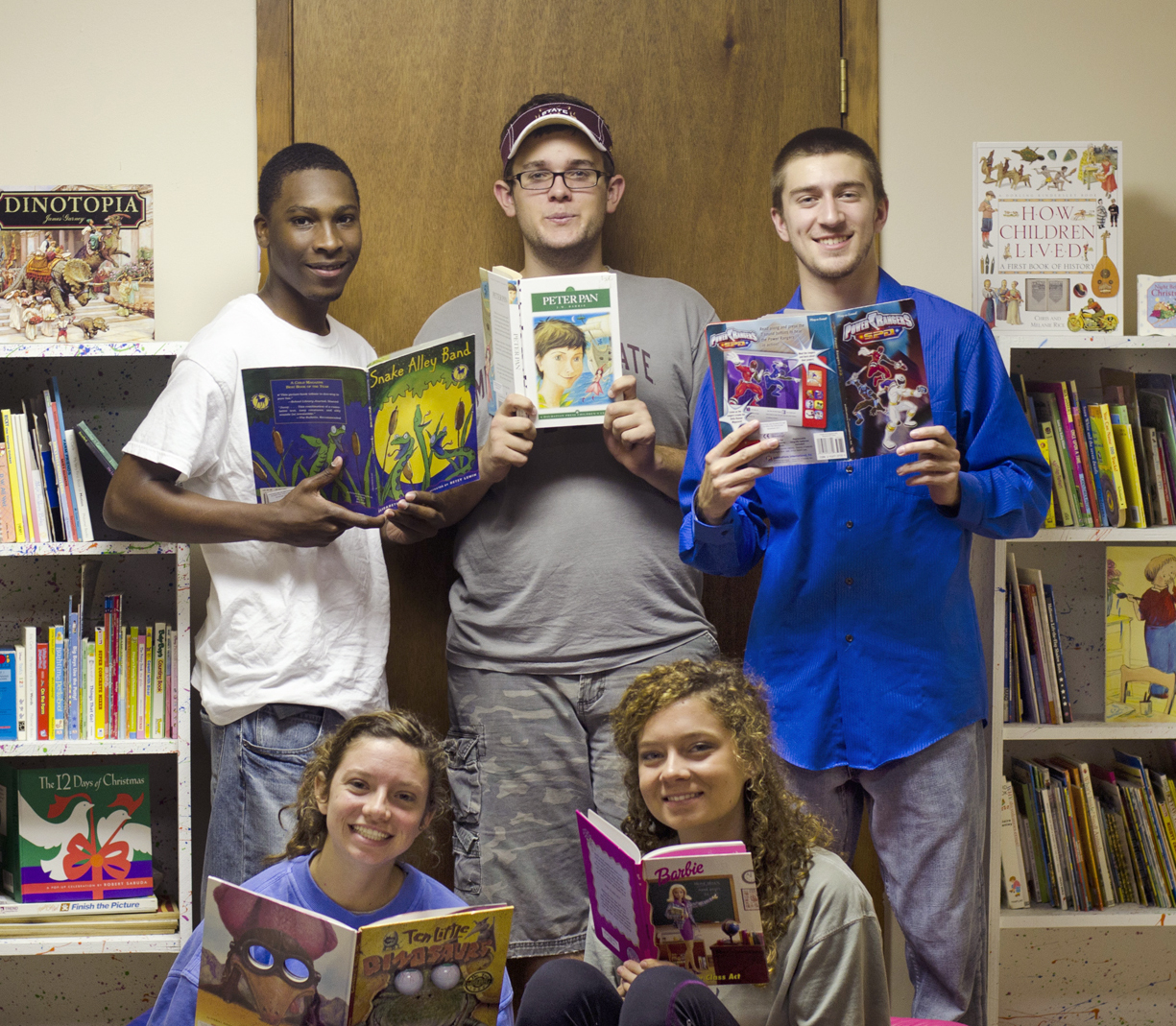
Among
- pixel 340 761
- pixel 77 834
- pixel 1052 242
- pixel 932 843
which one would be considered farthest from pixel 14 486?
pixel 1052 242

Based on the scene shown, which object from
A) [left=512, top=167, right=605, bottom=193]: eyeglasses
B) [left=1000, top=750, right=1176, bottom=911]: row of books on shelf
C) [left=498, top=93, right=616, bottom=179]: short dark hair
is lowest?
[left=1000, top=750, right=1176, bottom=911]: row of books on shelf

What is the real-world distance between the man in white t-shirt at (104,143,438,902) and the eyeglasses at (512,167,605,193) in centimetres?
34

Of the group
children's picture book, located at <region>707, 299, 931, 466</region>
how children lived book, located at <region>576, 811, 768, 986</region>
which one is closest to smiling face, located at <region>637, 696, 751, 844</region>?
how children lived book, located at <region>576, 811, 768, 986</region>

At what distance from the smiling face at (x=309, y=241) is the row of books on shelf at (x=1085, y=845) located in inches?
64.0

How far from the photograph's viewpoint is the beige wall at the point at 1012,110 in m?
2.37

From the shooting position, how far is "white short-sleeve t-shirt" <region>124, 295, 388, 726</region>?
183cm

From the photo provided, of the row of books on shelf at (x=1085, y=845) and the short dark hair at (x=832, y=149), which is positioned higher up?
the short dark hair at (x=832, y=149)

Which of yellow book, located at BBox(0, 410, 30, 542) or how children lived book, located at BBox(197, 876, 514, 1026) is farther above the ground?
yellow book, located at BBox(0, 410, 30, 542)

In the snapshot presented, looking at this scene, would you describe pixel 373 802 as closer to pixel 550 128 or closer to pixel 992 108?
pixel 550 128

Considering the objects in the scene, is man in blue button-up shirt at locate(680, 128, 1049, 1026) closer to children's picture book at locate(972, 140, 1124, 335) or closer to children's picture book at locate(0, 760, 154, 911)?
children's picture book at locate(972, 140, 1124, 335)

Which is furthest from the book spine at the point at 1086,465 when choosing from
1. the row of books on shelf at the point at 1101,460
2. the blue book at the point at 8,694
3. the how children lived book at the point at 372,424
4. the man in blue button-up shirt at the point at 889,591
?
the blue book at the point at 8,694

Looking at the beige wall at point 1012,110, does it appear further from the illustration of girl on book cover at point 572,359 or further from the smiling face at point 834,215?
the illustration of girl on book cover at point 572,359

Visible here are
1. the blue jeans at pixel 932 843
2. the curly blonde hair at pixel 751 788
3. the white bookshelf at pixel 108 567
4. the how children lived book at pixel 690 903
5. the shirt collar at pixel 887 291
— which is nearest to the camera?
the how children lived book at pixel 690 903

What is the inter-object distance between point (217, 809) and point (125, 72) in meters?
1.55
